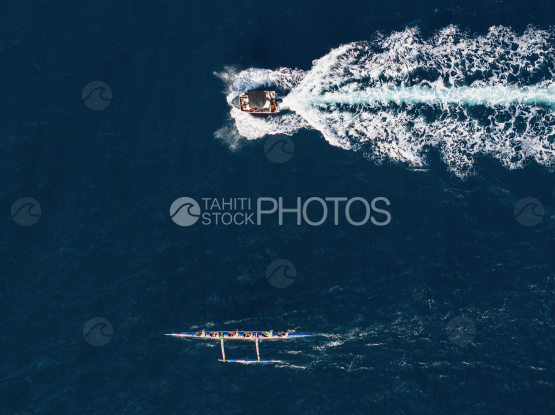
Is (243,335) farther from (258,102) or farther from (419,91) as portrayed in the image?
(419,91)

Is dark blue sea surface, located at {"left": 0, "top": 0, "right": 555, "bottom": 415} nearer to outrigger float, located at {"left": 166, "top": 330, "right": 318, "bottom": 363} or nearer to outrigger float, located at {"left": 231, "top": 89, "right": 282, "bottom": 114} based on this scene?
outrigger float, located at {"left": 166, "top": 330, "right": 318, "bottom": 363}

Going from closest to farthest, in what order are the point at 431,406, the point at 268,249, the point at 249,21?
the point at 431,406
the point at 268,249
the point at 249,21

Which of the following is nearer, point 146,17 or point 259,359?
point 259,359

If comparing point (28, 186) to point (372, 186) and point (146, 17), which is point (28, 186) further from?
point (372, 186)

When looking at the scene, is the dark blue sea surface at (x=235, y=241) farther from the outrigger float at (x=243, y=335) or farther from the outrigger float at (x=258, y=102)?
the outrigger float at (x=258, y=102)

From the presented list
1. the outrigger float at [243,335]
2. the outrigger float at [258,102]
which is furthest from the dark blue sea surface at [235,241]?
the outrigger float at [258,102]

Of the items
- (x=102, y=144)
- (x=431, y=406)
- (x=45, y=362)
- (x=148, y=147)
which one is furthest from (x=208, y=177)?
(x=431, y=406)

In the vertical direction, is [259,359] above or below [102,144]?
below

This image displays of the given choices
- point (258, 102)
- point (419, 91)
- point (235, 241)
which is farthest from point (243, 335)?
point (419, 91)
